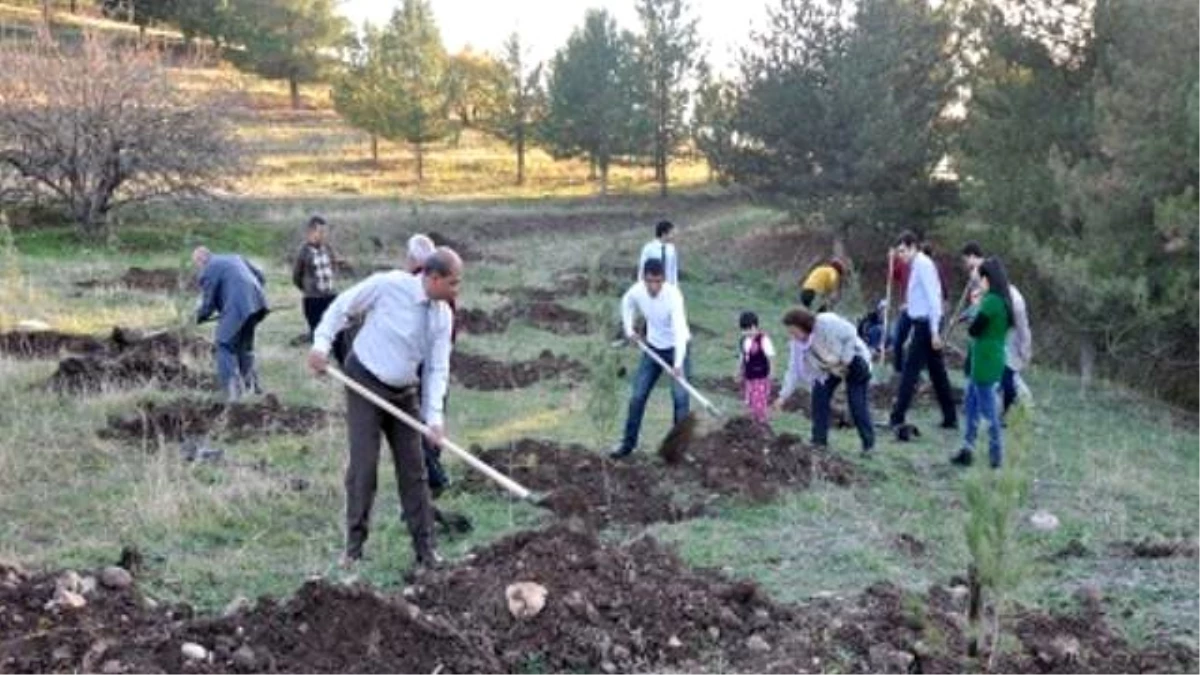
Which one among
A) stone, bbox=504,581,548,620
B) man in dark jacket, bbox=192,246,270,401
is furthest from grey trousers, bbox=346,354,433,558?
man in dark jacket, bbox=192,246,270,401

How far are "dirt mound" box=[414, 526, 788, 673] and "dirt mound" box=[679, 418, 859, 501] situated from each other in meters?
2.45

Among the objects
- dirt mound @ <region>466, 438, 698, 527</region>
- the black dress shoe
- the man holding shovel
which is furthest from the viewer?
the black dress shoe

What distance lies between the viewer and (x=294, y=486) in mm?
8812

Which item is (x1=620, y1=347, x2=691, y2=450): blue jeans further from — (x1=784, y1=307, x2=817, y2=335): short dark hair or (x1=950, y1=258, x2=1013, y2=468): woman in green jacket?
(x1=950, y1=258, x2=1013, y2=468): woman in green jacket

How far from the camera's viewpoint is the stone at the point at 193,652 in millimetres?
5074

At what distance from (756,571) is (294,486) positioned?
11.6 feet

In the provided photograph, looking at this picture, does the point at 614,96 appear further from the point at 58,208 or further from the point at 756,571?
the point at 756,571

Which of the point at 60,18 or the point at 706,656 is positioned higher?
the point at 60,18

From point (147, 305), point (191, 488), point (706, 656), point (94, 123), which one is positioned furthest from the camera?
point (94, 123)

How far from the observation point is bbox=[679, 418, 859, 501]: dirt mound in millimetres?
8898

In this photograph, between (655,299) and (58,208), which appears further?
(58,208)

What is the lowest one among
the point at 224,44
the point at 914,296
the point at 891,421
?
the point at 891,421

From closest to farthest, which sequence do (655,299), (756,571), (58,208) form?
(756,571), (655,299), (58,208)

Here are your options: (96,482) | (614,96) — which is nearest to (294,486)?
(96,482)
